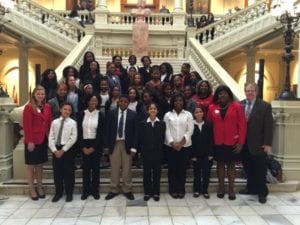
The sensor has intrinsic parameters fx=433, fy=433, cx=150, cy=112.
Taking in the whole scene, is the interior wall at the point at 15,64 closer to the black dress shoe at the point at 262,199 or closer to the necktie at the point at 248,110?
the necktie at the point at 248,110

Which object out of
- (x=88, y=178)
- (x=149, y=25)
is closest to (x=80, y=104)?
(x=88, y=178)

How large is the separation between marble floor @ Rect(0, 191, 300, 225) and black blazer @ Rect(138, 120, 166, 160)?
2.38ft

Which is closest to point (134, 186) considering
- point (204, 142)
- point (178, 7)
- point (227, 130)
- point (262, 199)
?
point (204, 142)

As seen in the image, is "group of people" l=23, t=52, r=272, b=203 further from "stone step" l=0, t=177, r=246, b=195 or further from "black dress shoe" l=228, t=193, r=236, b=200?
"stone step" l=0, t=177, r=246, b=195

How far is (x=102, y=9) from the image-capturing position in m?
17.1

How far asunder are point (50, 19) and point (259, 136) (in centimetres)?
1097

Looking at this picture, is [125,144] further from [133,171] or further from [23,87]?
[23,87]

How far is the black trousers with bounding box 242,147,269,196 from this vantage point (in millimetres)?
6891

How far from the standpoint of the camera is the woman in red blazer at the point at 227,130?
6.75m

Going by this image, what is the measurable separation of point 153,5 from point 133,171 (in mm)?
17344

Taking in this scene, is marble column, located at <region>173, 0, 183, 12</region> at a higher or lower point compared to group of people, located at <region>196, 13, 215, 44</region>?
higher

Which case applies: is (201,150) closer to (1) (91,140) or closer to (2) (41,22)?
(1) (91,140)

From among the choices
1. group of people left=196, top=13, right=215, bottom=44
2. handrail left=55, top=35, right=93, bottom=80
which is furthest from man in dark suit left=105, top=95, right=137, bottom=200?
group of people left=196, top=13, right=215, bottom=44

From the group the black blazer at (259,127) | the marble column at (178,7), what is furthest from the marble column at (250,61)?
the black blazer at (259,127)
